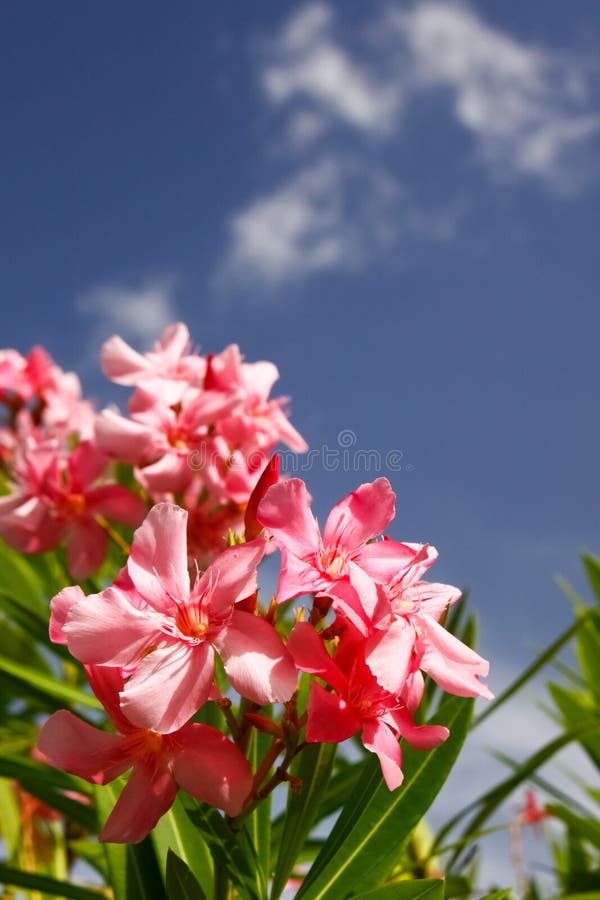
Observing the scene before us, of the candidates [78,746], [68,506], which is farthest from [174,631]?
[68,506]

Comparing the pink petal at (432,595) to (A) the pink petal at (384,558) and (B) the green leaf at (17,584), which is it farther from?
(B) the green leaf at (17,584)

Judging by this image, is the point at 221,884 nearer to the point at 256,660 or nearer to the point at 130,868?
the point at 130,868

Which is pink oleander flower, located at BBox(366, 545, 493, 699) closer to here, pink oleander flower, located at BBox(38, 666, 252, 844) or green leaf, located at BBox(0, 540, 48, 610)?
pink oleander flower, located at BBox(38, 666, 252, 844)

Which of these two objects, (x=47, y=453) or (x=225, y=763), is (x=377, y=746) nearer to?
(x=225, y=763)

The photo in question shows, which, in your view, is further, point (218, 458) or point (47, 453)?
point (47, 453)

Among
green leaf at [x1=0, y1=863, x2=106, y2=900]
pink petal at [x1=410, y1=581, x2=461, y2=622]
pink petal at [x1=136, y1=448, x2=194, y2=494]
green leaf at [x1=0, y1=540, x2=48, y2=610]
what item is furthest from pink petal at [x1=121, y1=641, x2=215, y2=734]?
green leaf at [x1=0, y1=540, x2=48, y2=610]

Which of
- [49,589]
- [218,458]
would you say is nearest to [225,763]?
[218,458]

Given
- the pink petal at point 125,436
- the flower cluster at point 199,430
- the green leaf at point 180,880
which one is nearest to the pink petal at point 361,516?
the green leaf at point 180,880

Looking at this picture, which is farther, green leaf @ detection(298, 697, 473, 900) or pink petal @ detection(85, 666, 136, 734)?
green leaf @ detection(298, 697, 473, 900)
